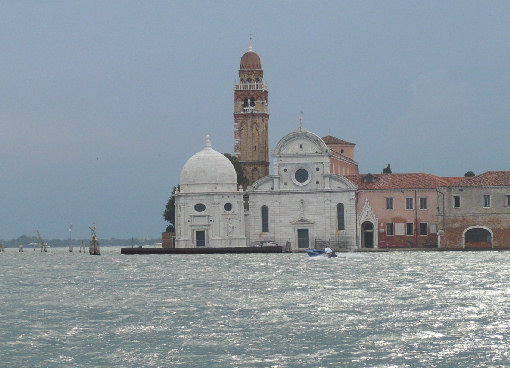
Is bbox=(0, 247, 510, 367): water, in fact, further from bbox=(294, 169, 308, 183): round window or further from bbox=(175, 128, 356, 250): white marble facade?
bbox=(294, 169, 308, 183): round window

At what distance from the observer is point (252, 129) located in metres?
95.8

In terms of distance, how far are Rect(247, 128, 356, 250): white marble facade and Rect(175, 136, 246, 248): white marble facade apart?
129 centimetres

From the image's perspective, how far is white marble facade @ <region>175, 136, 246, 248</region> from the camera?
269 ft

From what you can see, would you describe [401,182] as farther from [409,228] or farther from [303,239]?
[303,239]

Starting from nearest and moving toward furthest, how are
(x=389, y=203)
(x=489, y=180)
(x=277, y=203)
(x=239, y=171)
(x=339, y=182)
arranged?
(x=489, y=180)
(x=389, y=203)
(x=339, y=182)
(x=277, y=203)
(x=239, y=171)

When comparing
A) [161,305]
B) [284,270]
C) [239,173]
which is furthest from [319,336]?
[239,173]

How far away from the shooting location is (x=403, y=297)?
3178 centimetres

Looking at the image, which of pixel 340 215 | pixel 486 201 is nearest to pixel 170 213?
pixel 340 215

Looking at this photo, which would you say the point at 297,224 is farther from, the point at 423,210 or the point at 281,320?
the point at 281,320

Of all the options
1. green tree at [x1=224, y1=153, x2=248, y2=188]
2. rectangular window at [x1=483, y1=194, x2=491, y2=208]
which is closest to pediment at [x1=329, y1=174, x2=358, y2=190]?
rectangular window at [x1=483, y1=194, x2=491, y2=208]

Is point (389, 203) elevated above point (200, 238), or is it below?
above

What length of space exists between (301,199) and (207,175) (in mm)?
7531

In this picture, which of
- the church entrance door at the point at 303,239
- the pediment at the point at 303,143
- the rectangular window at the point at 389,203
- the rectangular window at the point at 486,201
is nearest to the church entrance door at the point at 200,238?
the church entrance door at the point at 303,239

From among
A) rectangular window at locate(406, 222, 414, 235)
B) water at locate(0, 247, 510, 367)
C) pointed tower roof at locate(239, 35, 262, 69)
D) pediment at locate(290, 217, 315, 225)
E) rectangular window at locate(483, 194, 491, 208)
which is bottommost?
water at locate(0, 247, 510, 367)
